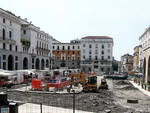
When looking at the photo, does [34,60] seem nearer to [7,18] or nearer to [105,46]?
[7,18]

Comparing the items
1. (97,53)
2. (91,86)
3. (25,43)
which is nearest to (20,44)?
(25,43)

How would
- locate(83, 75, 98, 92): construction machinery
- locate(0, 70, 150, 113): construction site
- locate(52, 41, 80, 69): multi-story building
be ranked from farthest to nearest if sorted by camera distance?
locate(52, 41, 80, 69): multi-story building, locate(83, 75, 98, 92): construction machinery, locate(0, 70, 150, 113): construction site

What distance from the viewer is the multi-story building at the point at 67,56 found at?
93.6 m

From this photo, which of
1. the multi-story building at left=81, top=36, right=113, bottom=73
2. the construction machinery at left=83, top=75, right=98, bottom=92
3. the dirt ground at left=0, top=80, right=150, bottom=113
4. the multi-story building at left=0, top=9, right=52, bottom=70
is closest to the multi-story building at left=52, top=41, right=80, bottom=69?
the multi-story building at left=81, top=36, right=113, bottom=73

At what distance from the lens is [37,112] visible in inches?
545

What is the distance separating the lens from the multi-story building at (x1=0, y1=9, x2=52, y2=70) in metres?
42.2

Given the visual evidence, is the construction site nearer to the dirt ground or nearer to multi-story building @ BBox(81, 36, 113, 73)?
the dirt ground

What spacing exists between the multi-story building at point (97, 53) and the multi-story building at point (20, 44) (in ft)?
85.1

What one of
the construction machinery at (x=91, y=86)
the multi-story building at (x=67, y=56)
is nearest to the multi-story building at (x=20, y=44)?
the construction machinery at (x=91, y=86)

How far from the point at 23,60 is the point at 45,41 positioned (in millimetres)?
18460

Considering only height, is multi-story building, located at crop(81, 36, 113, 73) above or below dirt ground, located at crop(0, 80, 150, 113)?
above

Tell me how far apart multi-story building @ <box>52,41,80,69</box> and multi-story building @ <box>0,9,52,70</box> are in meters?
25.0

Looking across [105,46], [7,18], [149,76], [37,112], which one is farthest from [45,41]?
[37,112]

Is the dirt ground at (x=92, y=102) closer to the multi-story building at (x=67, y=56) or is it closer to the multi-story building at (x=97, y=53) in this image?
the multi-story building at (x=97, y=53)
